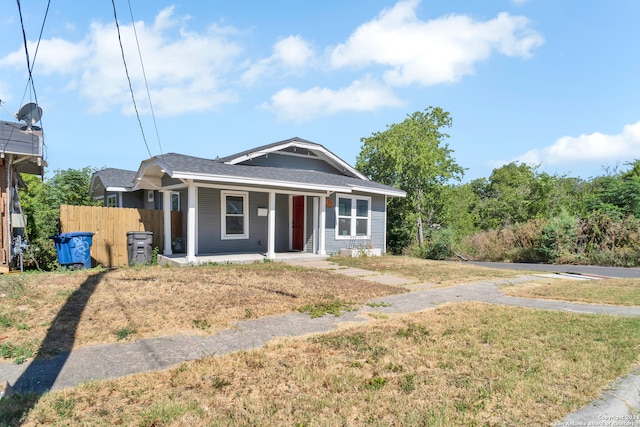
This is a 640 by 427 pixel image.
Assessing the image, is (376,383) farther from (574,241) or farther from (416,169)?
(416,169)

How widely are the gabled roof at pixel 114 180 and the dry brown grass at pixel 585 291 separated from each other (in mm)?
14300

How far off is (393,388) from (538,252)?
1606 centimetres

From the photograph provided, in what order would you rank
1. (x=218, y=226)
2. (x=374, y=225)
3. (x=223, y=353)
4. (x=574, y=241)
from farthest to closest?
(x=374, y=225)
(x=574, y=241)
(x=218, y=226)
(x=223, y=353)

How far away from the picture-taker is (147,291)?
7.49m

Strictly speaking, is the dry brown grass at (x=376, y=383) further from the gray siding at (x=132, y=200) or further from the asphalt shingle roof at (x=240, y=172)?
the gray siding at (x=132, y=200)

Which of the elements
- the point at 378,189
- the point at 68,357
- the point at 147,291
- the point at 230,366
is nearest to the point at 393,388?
the point at 230,366

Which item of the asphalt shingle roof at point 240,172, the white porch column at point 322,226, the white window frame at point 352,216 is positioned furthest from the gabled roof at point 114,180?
the white window frame at point 352,216

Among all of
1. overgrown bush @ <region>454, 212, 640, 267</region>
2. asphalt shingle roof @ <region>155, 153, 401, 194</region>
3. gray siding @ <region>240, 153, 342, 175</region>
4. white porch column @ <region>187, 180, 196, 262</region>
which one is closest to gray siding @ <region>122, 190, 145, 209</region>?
asphalt shingle roof @ <region>155, 153, 401, 194</region>

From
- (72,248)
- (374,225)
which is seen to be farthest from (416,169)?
(72,248)

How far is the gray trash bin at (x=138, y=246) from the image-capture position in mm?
12023

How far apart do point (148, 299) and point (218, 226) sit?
6603 mm

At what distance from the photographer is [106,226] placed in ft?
39.7

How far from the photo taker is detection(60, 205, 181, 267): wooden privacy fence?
1151cm

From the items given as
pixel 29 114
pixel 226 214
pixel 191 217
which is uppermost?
pixel 29 114
